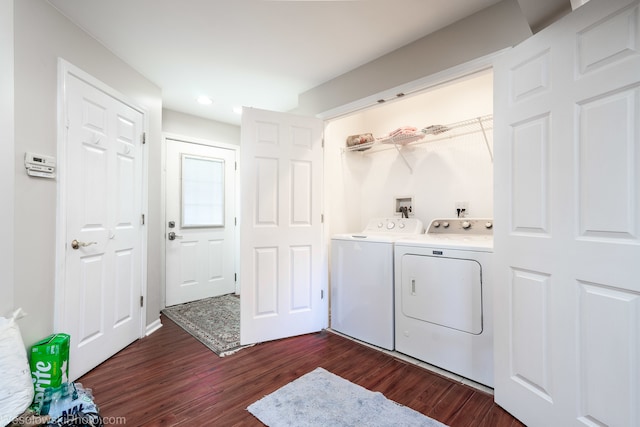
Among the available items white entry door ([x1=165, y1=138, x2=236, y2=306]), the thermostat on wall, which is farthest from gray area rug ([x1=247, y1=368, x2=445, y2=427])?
white entry door ([x1=165, y1=138, x2=236, y2=306])

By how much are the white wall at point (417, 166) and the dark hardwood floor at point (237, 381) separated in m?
1.27

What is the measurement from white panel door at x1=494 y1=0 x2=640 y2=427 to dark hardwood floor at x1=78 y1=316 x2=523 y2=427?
1.11 feet

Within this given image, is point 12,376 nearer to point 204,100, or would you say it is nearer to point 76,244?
point 76,244

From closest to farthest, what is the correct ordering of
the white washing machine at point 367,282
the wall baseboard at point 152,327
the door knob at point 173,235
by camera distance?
the white washing machine at point 367,282
the wall baseboard at point 152,327
the door knob at point 173,235

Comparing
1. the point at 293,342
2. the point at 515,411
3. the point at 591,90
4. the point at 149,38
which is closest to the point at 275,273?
the point at 293,342

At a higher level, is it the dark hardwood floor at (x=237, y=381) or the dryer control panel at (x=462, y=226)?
the dryer control panel at (x=462, y=226)

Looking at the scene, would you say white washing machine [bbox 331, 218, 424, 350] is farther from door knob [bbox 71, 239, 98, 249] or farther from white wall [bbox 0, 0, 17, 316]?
white wall [bbox 0, 0, 17, 316]

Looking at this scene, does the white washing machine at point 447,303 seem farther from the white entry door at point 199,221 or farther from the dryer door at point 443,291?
the white entry door at point 199,221

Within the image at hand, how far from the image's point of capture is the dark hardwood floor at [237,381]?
4.96 ft

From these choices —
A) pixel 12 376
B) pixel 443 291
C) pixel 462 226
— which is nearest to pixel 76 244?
pixel 12 376

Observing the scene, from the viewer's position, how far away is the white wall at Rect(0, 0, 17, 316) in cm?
141

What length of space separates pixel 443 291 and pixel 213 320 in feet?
7.83

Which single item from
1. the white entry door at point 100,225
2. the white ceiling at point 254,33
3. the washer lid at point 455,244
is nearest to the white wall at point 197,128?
the white ceiling at point 254,33

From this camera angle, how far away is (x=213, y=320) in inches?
117
